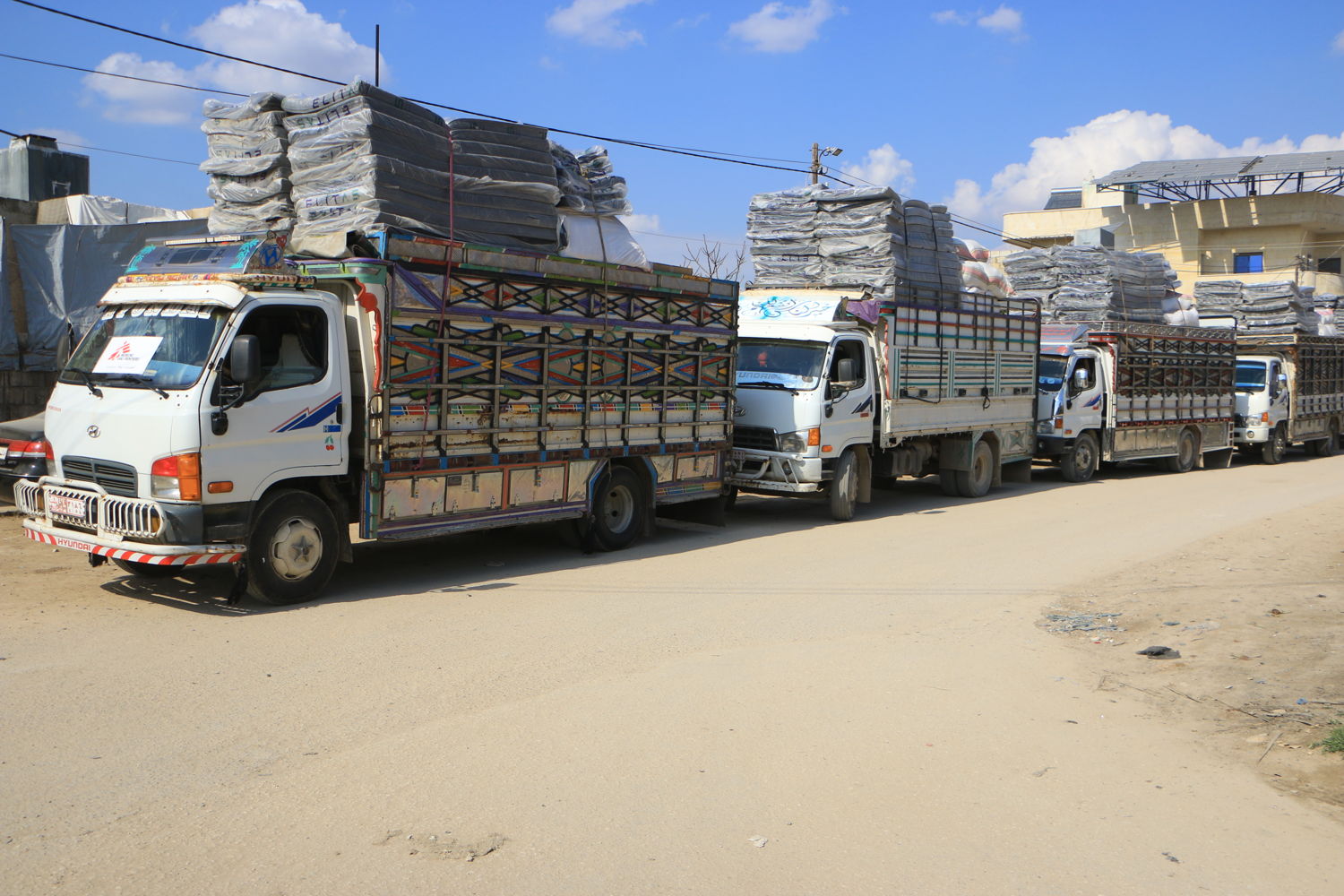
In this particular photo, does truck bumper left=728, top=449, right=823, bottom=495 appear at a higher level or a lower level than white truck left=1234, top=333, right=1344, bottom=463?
lower

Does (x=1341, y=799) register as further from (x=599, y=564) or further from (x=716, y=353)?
(x=716, y=353)

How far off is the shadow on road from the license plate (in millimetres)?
793

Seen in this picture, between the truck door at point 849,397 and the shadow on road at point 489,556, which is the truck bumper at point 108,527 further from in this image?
the truck door at point 849,397

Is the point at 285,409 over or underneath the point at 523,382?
underneath

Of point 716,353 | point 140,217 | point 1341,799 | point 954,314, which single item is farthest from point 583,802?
point 140,217

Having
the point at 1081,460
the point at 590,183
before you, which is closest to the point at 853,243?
the point at 590,183

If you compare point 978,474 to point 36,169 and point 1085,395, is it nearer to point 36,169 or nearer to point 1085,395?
point 1085,395

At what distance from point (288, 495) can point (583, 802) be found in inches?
177

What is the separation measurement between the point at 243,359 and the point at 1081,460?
15.7 meters

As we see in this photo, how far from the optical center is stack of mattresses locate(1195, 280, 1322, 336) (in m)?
27.0

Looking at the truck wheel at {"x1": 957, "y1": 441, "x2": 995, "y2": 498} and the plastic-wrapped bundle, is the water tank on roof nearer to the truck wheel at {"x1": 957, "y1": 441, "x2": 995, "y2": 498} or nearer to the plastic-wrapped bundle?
the plastic-wrapped bundle

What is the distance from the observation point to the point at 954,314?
1598 cm

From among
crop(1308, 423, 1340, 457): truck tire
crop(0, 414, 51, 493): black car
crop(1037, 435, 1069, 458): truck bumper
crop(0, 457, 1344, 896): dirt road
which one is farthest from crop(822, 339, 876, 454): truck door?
crop(1308, 423, 1340, 457): truck tire

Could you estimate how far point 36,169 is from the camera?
2020cm
